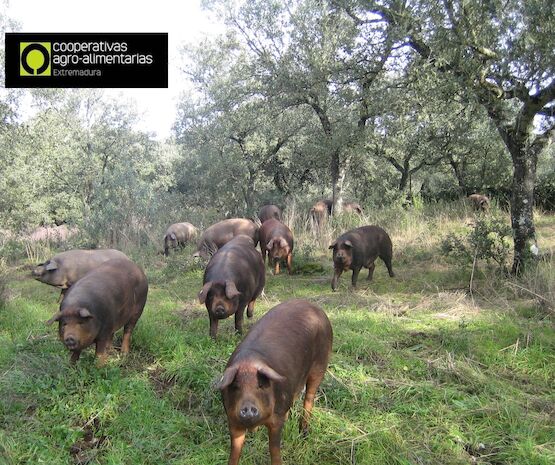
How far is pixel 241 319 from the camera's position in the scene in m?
6.12

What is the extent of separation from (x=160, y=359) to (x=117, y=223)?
9.45m

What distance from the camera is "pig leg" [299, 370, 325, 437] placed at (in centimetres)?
389

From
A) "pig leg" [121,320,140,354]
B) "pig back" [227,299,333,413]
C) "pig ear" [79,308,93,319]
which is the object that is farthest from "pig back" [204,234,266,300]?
"pig back" [227,299,333,413]

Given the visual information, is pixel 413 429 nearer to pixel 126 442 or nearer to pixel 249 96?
pixel 126 442

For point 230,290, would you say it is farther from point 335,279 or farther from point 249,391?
point 335,279

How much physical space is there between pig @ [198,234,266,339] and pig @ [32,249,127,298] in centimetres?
248

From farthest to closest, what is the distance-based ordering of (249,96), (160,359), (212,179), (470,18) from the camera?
(212,179)
(249,96)
(470,18)
(160,359)

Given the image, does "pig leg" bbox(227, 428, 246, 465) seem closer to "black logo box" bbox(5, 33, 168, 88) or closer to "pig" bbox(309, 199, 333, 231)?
"black logo box" bbox(5, 33, 168, 88)

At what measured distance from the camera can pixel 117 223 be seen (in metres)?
14.0

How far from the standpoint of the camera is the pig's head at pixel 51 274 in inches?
315

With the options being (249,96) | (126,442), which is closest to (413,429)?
(126,442)

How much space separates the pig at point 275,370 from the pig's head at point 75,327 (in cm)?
208

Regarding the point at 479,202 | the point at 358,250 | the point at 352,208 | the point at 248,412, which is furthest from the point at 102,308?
the point at 479,202

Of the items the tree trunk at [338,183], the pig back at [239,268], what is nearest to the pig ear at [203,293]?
the pig back at [239,268]
